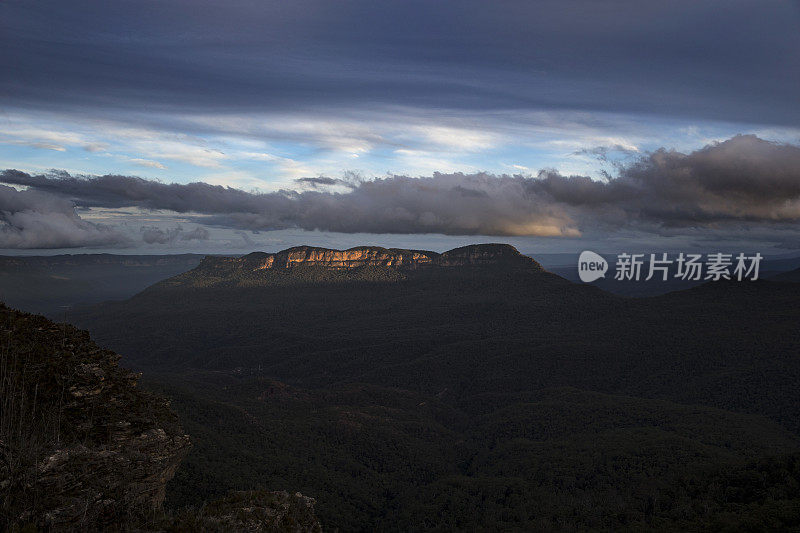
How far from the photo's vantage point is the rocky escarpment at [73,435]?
75.0 ft

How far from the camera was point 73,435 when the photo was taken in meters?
31.6

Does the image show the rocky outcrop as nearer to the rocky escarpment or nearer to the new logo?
the rocky escarpment

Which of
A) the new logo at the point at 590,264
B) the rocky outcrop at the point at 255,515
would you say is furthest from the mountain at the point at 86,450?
the new logo at the point at 590,264

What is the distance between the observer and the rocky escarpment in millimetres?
22875

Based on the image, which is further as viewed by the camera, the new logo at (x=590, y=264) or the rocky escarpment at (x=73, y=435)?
the new logo at (x=590, y=264)

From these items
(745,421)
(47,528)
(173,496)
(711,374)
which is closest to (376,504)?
(173,496)

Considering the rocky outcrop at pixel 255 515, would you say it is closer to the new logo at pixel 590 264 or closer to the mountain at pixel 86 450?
the mountain at pixel 86 450

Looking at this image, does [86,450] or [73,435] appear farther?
[73,435]

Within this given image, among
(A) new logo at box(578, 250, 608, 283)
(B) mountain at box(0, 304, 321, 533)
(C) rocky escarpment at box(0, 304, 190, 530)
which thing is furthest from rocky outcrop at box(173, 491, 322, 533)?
(A) new logo at box(578, 250, 608, 283)

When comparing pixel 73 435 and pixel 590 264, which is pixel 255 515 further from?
pixel 590 264

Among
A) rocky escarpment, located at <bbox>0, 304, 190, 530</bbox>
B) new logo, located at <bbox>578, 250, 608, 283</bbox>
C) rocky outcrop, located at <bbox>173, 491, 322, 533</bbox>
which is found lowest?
rocky outcrop, located at <bbox>173, 491, 322, 533</bbox>

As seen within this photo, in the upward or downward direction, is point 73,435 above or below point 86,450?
below

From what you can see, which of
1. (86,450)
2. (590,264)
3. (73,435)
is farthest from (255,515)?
(590,264)

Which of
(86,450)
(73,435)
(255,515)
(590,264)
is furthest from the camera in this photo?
(590,264)
